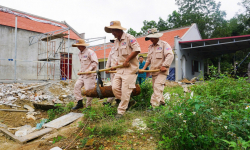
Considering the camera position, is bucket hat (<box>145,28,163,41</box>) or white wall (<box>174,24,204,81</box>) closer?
bucket hat (<box>145,28,163,41</box>)

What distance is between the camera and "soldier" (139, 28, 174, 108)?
401 centimetres

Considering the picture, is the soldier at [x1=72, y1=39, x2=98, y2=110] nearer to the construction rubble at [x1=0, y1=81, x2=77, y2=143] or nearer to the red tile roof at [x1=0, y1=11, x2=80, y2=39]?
the construction rubble at [x1=0, y1=81, x2=77, y2=143]

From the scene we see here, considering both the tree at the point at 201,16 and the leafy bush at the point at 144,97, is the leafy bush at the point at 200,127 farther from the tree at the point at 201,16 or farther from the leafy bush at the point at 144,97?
the tree at the point at 201,16

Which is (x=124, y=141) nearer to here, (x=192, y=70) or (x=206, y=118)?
(x=206, y=118)

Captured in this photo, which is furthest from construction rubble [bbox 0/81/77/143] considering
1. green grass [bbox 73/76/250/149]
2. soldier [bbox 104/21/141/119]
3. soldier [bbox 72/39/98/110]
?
green grass [bbox 73/76/250/149]

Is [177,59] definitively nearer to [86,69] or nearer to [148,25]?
[86,69]

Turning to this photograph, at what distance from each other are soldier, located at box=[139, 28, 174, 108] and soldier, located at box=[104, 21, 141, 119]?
68cm

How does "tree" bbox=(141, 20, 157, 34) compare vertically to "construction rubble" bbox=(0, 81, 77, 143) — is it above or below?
above

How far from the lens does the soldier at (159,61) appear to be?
4.01 m

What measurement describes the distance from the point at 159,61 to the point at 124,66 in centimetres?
112

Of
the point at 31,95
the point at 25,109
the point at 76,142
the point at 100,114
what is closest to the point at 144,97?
the point at 100,114

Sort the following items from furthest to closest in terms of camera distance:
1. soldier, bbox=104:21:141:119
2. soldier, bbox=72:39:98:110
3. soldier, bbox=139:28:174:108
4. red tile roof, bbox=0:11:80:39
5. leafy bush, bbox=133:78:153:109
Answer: red tile roof, bbox=0:11:80:39 < soldier, bbox=72:39:98:110 < leafy bush, bbox=133:78:153:109 < soldier, bbox=139:28:174:108 < soldier, bbox=104:21:141:119

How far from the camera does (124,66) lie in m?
3.63

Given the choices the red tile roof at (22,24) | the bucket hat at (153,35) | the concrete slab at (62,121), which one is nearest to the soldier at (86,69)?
the concrete slab at (62,121)
